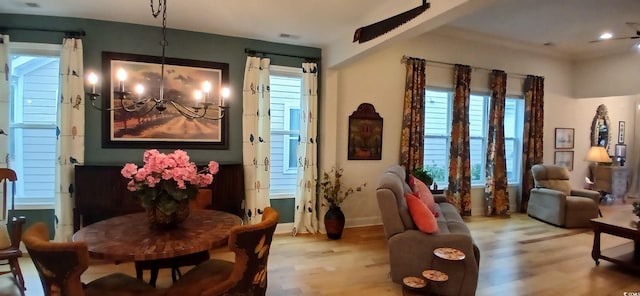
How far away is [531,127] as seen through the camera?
6230 millimetres

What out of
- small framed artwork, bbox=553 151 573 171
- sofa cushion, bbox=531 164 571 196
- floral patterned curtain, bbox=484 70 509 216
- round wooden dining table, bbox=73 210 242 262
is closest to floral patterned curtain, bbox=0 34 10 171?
round wooden dining table, bbox=73 210 242 262

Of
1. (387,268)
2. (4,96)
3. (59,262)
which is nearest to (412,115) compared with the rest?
(387,268)

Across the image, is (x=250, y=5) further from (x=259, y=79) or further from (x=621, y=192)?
Answer: (x=621, y=192)

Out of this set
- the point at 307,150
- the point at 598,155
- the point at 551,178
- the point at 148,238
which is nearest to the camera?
the point at 148,238

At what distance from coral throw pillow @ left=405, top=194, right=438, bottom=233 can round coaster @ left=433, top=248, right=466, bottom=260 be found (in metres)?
0.22

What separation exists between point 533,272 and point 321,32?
3.51m

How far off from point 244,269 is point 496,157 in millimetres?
5367

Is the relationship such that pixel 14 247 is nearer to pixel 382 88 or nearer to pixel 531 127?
pixel 382 88

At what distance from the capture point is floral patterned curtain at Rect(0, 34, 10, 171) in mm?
3512

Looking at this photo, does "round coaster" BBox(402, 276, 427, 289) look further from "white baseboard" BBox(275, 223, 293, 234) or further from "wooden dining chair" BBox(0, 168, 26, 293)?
"wooden dining chair" BBox(0, 168, 26, 293)

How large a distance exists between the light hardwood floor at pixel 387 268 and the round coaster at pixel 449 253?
1.95 feet

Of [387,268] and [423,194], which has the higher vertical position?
[423,194]

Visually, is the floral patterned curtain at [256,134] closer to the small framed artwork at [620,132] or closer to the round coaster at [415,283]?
the round coaster at [415,283]

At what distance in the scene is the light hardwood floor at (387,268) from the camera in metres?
3.06
